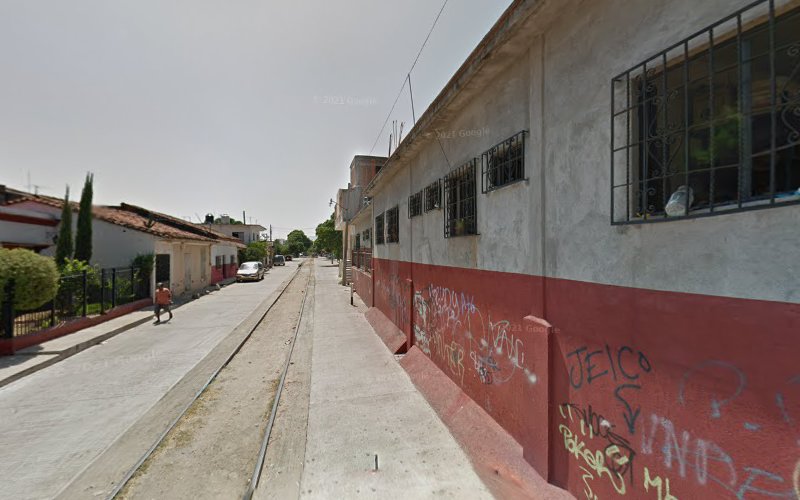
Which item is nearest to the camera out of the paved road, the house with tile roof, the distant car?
the paved road

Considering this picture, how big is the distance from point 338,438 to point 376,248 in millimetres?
8928

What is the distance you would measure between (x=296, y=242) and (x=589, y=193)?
109890 millimetres

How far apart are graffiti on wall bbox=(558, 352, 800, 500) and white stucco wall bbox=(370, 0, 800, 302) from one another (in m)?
0.56

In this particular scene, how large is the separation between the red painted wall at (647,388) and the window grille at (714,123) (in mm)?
691

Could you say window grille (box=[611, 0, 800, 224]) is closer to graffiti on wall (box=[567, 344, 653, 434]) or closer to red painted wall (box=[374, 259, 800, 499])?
red painted wall (box=[374, 259, 800, 499])

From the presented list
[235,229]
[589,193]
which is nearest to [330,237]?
[235,229]

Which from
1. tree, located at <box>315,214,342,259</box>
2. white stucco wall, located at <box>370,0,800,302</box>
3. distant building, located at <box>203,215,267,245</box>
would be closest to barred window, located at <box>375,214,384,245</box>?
white stucco wall, located at <box>370,0,800,302</box>

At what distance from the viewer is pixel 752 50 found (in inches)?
82.4

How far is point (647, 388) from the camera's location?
246cm

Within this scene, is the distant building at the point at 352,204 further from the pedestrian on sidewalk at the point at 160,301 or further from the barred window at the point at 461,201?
the barred window at the point at 461,201

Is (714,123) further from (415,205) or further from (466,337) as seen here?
(415,205)

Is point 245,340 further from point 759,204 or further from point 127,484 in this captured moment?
point 759,204

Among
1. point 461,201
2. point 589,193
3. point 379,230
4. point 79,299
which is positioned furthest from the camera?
point 379,230

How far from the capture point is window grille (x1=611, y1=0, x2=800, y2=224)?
1902 millimetres
